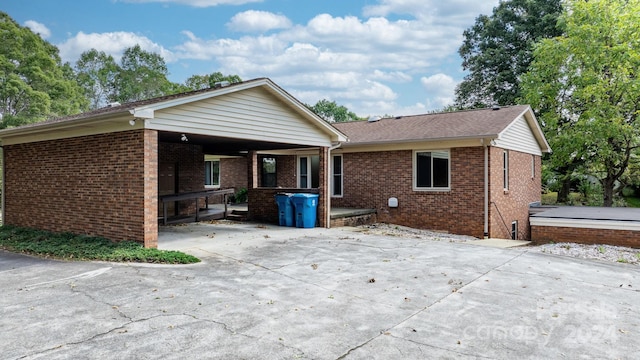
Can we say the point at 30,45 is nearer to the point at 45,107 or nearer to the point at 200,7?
the point at 45,107

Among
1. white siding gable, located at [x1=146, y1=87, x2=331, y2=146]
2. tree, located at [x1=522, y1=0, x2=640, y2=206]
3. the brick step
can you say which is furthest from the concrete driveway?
tree, located at [x1=522, y1=0, x2=640, y2=206]

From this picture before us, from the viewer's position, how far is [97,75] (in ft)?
161

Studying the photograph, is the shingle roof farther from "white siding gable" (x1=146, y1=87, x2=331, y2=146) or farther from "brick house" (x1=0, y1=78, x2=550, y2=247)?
"white siding gable" (x1=146, y1=87, x2=331, y2=146)

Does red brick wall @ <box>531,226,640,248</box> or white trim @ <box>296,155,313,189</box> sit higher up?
white trim @ <box>296,155,313,189</box>

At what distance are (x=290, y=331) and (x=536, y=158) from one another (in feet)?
57.9

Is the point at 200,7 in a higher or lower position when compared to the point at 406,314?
higher

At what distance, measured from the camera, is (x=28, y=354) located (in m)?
3.84

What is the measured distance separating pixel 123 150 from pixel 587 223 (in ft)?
41.4

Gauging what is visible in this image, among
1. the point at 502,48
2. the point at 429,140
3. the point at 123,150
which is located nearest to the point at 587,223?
the point at 429,140

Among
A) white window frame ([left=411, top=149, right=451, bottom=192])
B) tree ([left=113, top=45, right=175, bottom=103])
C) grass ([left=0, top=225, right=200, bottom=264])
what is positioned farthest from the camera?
tree ([left=113, top=45, right=175, bottom=103])

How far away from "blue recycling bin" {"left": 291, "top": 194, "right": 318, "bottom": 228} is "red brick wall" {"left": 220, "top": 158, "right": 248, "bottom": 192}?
31.9ft

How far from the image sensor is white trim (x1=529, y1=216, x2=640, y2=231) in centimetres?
1195

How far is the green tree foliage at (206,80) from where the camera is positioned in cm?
4341

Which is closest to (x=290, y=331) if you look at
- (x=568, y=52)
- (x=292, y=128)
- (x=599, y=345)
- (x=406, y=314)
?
(x=406, y=314)
